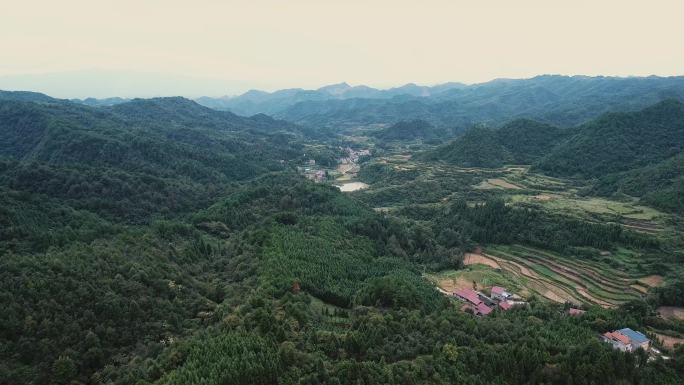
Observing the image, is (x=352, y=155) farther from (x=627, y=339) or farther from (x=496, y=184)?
(x=627, y=339)

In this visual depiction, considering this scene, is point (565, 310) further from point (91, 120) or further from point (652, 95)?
point (652, 95)

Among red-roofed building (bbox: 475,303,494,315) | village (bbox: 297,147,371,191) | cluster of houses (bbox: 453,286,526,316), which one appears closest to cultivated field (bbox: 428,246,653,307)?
cluster of houses (bbox: 453,286,526,316)

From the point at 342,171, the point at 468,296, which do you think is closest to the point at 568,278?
the point at 468,296

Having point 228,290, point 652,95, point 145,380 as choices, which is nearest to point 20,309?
point 145,380

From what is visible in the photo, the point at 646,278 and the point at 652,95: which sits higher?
the point at 652,95

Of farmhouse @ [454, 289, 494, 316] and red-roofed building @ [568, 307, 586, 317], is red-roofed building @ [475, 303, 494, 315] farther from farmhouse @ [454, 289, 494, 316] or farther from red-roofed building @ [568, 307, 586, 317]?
red-roofed building @ [568, 307, 586, 317]

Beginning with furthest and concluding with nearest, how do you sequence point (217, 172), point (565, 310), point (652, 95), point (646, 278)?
point (652, 95)
point (217, 172)
point (646, 278)
point (565, 310)
